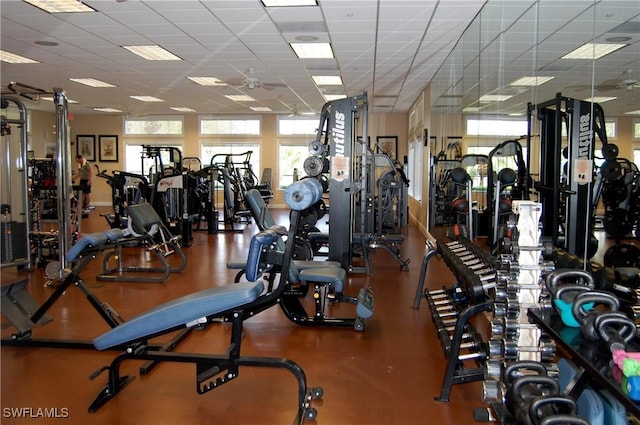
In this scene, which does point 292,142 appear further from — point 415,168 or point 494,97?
point 494,97

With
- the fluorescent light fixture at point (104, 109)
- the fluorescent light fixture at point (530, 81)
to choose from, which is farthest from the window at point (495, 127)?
the fluorescent light fixture at point (104, 109)

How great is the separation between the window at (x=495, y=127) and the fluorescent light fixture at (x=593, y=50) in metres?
0.88

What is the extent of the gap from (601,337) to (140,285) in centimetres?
482

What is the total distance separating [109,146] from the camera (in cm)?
1628

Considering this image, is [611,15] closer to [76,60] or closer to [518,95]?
[518,95]

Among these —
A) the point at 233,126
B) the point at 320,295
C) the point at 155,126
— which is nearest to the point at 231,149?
the point at 233,126

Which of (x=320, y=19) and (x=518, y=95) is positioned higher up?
(x=320, y=19)

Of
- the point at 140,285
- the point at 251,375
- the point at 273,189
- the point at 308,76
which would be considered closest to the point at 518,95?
the point at 251,375

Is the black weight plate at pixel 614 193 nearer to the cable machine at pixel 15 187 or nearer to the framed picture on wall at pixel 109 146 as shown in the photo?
the cable machine at pixel 15 187

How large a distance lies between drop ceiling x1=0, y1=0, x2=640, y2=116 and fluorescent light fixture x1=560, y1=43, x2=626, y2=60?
0.16 ft

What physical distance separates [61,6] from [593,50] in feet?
16.8

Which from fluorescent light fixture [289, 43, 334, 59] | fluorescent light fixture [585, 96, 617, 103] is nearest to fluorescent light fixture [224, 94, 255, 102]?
fluorescent light fixture [289, 43, 334, 59]

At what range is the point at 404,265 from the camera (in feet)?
20.4

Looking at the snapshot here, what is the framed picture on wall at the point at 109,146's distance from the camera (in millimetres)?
16266
